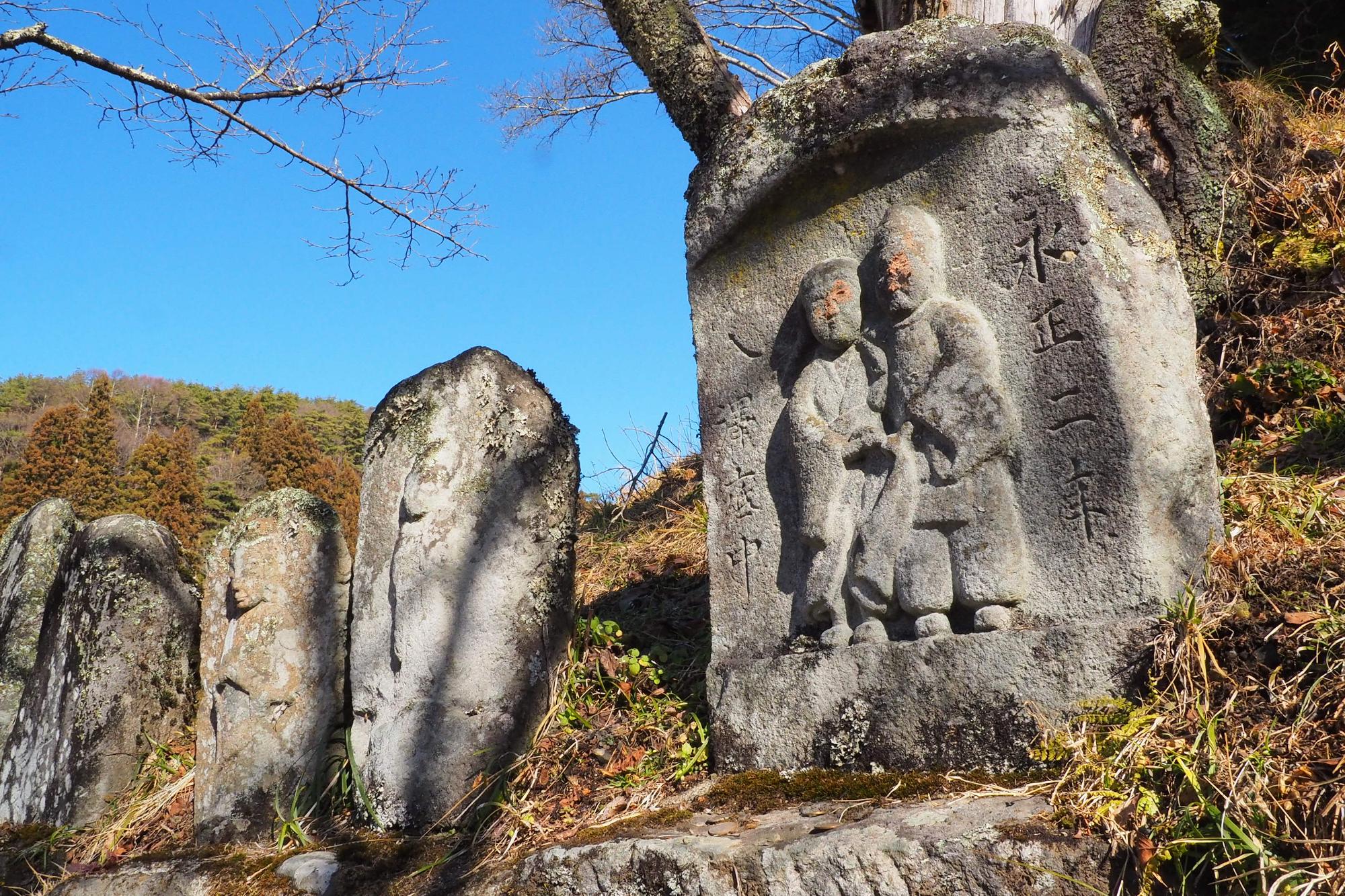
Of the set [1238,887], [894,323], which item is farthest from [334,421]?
[1238,887]

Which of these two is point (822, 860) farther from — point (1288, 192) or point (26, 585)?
point (26, 585)

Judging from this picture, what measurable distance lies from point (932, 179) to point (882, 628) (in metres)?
1.37

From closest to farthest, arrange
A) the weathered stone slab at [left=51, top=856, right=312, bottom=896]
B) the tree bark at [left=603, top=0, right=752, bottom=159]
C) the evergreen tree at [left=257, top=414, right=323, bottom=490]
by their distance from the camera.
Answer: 1. the weathered stone slab at [left=51, top=856, right=312, bottom=896]
2. the tree bark at [left=603, top=0, right=752, bottom=159]
3. the evergreen tree at [left=257, top=414, right=323, bottom=490]

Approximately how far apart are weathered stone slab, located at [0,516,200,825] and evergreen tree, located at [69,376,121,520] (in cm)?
1115

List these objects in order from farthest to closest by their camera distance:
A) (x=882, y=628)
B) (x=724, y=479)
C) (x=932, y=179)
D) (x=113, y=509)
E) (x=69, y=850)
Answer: (x=113, y=509)
(x=69, y=850)
(x=724, y=479)
(x=932, y=179)
(x=882, y=628)

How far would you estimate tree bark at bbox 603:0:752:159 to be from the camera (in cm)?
558

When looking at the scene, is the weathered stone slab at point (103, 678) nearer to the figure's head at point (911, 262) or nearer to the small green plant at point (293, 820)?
the small green plant at point (293, 820)

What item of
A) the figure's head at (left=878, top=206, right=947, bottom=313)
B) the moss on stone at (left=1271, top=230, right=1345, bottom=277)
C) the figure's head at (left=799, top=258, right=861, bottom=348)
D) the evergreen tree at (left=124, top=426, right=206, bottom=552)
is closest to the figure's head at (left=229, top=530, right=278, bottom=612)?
the figure's head at (left=799, top=258, right=861, bottom=348)

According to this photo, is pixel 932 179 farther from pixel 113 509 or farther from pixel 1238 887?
pixel 113 509

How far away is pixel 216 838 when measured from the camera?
13.1 feet

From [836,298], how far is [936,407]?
1.75 feet

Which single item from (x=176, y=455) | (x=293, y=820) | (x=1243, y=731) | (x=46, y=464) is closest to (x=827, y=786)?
(x=1243, y=731)

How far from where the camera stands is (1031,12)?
525cm

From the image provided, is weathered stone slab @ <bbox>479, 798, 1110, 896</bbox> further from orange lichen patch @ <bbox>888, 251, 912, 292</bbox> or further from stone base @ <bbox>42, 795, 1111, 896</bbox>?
orange lichen patch @ <bbox>888, 251, 912, 292</bbox>
